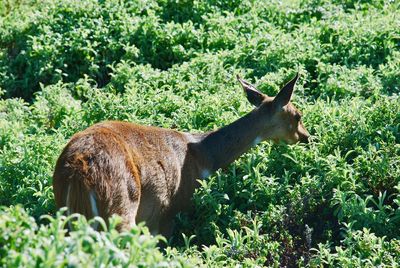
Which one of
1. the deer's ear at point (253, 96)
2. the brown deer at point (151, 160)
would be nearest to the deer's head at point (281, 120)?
the brown deer at point (151, 160)

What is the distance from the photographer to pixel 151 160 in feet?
29.0

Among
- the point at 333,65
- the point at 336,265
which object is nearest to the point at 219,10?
the point at 333,65

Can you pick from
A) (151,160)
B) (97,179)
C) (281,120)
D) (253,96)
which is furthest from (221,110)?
(97,179)

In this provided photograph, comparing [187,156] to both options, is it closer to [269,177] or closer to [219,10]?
[269,177]

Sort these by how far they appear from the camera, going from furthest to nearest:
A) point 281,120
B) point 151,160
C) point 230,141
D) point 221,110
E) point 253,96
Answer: point 221,110 < point 253,96 < point 281,120 < point 230,141 < point 151,160

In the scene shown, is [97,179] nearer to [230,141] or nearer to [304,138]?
[230,141]

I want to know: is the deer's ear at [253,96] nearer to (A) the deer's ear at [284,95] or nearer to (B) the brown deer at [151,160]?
(B) the brown deer at [151,160]

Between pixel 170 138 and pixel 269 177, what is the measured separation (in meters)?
1.12

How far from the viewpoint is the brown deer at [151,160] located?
25.5ft

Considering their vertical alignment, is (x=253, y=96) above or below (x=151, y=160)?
above

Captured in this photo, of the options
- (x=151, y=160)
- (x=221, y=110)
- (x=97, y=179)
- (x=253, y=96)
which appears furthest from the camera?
(x=221, y=110)

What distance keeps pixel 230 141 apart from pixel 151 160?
1155mm

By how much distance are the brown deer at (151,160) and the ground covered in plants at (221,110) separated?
19 cm

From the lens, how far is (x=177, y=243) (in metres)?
9.07
